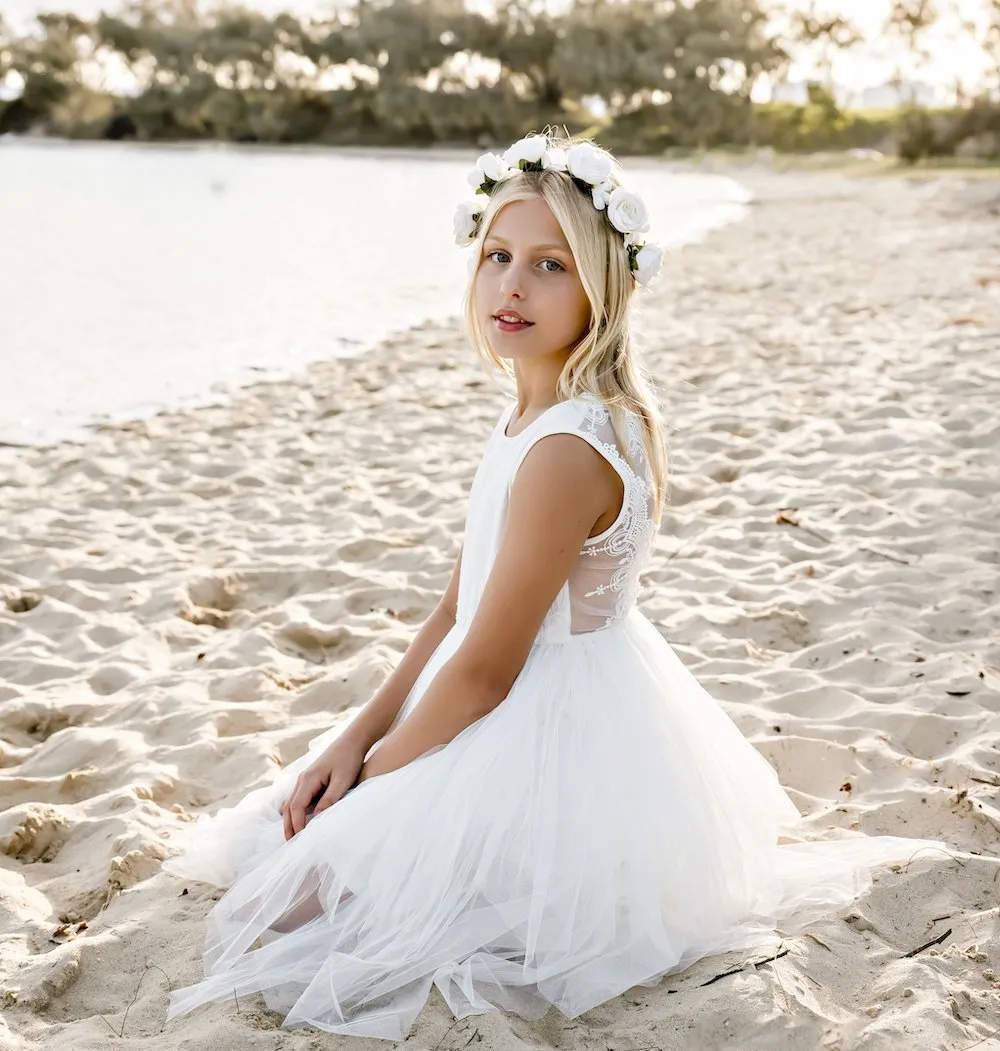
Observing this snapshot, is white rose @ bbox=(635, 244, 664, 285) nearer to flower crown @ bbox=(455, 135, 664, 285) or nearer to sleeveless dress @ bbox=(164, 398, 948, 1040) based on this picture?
flower crown @ bbox=(455, 135, 664, 285)

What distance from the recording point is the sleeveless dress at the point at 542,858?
5.93ft

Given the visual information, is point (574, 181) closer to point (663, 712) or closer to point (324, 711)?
point (663, 712)

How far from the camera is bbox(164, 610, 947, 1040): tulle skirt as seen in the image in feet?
5.91

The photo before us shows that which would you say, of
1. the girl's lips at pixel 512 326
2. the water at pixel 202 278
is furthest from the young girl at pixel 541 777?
the water at pixel 202 278

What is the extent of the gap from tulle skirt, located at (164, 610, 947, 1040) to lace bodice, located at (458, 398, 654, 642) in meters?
0.06

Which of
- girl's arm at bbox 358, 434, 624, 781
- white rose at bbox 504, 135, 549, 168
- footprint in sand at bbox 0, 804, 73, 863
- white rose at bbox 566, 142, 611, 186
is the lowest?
footprint in sand at bbox 0, 804, 73, 863

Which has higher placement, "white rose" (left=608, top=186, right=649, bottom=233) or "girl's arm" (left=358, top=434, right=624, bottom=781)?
"white rose" (left=608, top=186, right=649, bottom=233)

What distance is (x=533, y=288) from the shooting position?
1.97 m

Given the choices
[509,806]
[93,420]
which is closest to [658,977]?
[509,806]

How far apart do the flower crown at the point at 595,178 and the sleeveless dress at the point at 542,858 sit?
31cm

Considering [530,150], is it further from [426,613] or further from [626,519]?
[426,613]

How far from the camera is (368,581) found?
386 cm

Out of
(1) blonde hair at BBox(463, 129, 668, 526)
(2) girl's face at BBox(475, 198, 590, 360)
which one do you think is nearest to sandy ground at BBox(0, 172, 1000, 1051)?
(1) blonde hair at BBox(463, 129, 668, 526)

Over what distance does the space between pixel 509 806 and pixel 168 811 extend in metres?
1.01
